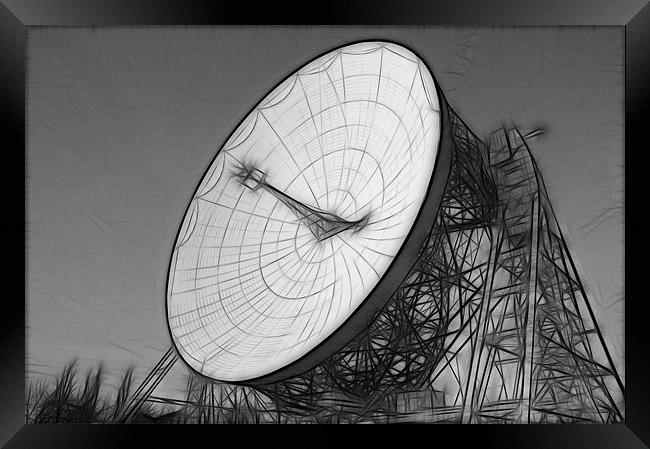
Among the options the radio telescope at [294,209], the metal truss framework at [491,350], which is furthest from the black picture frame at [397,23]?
the radio telescope at [294,209]

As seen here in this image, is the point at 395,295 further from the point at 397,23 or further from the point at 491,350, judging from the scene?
the point at 397,23

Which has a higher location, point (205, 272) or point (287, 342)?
point (205, 272)

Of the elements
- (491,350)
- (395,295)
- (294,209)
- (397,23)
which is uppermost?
(397,23)

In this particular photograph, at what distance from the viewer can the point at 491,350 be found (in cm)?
185

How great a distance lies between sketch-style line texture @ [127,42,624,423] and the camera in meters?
1.76

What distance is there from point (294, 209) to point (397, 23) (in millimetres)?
698

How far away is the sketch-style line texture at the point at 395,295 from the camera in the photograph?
1.76 metres

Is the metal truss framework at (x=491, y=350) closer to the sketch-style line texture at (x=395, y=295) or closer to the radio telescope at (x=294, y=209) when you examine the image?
the sketch-style line texture at (x=395, y=295)

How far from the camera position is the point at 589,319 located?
1854 millimetres

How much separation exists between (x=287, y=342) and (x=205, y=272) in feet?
1.35

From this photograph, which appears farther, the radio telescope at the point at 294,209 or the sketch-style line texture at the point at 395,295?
the sketch-style line texture at the point at 395,295

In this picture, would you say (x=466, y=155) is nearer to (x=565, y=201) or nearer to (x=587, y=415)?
(x=565, y=201)

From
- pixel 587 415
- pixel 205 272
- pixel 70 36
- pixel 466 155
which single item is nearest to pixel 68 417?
pixel 205 272

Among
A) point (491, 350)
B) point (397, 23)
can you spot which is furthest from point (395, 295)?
point (397, 23)
